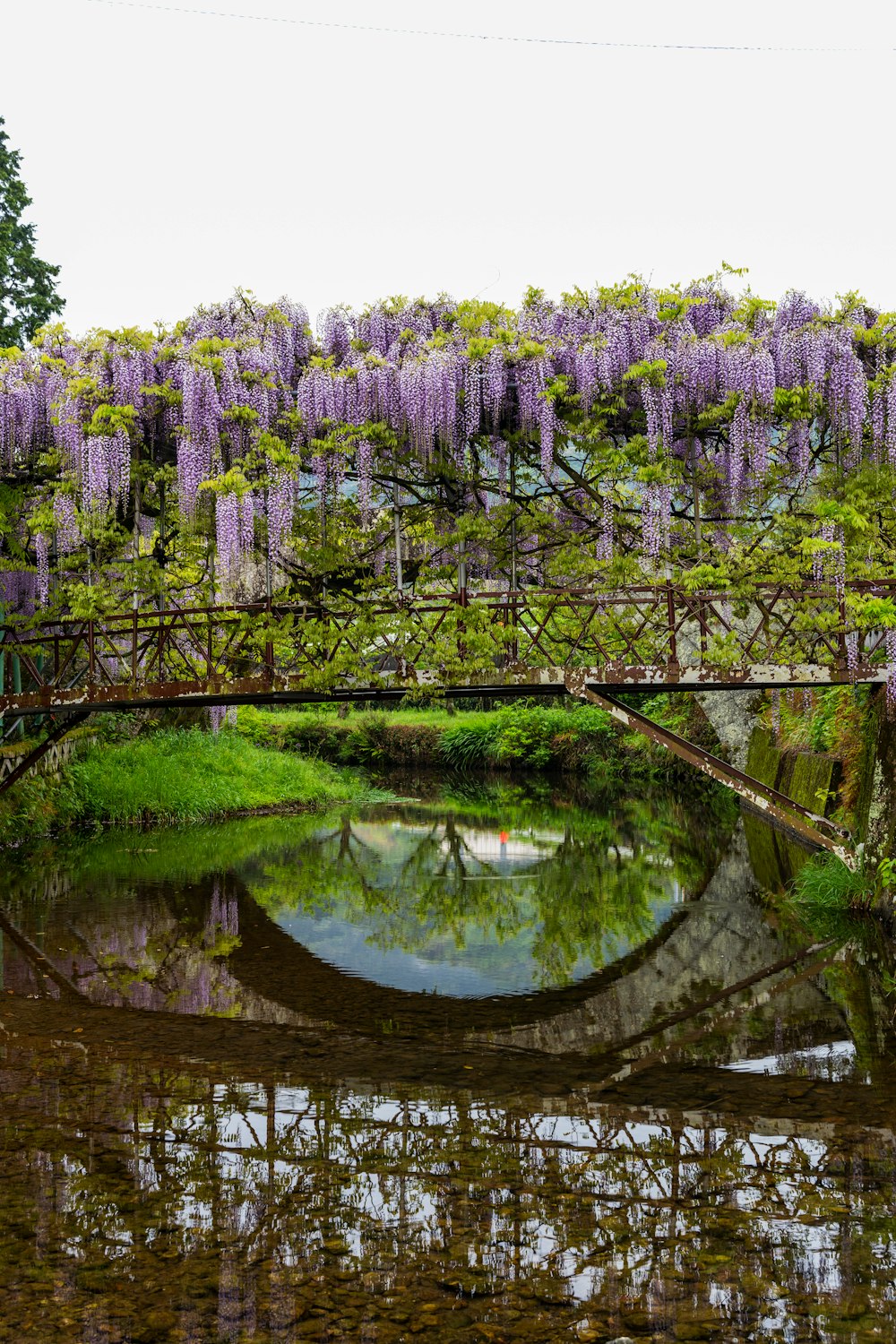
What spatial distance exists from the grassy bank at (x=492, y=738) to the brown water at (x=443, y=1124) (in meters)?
17.9

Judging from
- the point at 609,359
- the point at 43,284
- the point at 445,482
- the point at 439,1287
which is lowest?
the point at 439,1287

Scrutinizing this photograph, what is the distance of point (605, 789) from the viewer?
29438 mm

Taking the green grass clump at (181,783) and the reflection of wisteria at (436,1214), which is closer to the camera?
the reflection of wisteria at (436,1214)

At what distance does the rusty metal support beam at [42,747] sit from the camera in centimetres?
1731

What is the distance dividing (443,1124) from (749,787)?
792 cm

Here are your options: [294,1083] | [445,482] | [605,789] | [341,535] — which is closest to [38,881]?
[341,535]

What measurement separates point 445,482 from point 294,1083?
9.48 meters

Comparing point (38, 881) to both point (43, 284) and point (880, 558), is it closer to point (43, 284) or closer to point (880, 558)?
point (880, 558)

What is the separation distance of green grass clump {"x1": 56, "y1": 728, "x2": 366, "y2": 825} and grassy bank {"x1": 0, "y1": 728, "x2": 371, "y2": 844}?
0.02m

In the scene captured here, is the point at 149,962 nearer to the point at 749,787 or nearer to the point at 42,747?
the point at 749,787

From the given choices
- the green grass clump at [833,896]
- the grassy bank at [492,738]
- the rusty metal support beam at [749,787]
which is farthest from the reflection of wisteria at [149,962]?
the grassy bank at [492,738]

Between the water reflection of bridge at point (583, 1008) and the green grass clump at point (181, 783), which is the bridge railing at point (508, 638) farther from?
the green grass clump at point (181, 783)

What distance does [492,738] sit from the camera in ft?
123

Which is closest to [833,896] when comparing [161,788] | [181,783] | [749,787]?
[749,787]
